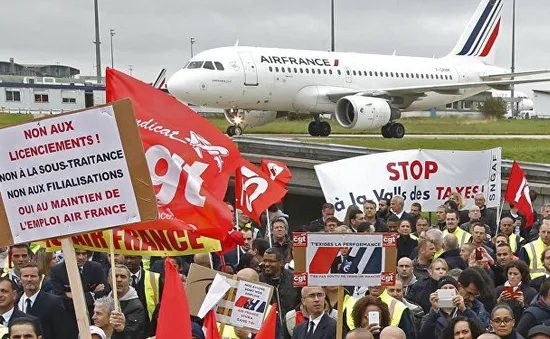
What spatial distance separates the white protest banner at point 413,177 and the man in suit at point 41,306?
302 inches

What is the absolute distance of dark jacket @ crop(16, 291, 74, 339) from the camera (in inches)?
318

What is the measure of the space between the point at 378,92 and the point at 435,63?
612 centimetres

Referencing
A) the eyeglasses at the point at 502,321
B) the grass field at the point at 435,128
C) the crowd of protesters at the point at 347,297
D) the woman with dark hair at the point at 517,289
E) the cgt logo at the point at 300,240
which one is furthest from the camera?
the grass field at the point at 435,128

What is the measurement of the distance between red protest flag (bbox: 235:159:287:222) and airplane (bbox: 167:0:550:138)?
16.0m

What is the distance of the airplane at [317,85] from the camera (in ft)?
93.0

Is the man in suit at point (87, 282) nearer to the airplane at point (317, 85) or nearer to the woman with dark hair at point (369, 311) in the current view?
the woman with dark hair at point (369, 311)

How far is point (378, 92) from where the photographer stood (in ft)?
105

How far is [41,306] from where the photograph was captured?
26.5ft

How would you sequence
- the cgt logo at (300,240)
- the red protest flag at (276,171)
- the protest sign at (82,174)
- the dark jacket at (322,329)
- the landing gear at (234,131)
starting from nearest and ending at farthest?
1. the protest sign at (82,174)
2. the cgt logo at (300,240)
3. the dark jacket at (322,329)
4. the red protest flag at (276,171)
5. the landing gear at (234,131)

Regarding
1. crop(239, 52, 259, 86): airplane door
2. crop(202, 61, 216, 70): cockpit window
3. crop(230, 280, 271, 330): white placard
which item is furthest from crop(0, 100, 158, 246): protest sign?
crop(239, 52, 259, 86): airplane door

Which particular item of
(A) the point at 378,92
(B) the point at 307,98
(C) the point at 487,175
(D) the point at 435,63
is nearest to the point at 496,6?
(D) the point at 435,63

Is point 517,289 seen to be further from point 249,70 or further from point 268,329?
point 249,70

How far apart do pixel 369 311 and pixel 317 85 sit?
24.1 m

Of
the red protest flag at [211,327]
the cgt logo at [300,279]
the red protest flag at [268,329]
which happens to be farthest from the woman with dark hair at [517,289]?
the red protest flag at [211,327]
